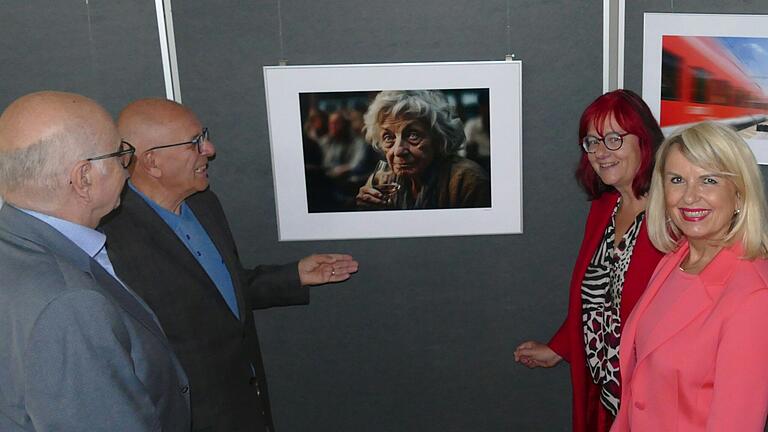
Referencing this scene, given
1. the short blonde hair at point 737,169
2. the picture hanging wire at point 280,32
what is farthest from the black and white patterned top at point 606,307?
the picture hanging wire at point 280,32

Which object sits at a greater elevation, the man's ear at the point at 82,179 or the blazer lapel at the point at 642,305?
the man's ear at the point at 82,179

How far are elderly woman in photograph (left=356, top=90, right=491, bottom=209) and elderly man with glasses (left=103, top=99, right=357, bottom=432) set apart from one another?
0.72 m

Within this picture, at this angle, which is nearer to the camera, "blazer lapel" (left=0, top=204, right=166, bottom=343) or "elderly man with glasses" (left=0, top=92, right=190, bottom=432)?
"elderly man with glasses" (left=0, top=92, right=190, bottom=432)

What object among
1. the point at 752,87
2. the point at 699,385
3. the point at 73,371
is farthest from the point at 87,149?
the point at 752,87

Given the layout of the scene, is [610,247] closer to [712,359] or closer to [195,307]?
[712,359]

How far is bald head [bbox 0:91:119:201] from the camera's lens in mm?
1658

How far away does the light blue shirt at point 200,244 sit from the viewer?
8.16ft

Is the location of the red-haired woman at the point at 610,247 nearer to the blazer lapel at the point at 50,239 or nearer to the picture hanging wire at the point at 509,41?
the picture hanging wire at the point at 509,41

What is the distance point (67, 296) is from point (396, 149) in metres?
1.69

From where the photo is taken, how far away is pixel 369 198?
3039 mm

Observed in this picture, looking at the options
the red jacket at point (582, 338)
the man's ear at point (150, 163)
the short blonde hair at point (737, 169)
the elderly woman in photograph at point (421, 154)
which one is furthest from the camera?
the elderly woman in photograph at point (421, 154)

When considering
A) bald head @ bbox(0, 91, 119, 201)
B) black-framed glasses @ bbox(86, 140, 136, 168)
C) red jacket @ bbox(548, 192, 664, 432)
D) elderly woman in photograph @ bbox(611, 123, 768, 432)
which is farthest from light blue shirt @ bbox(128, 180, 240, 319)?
elderly woman in photograph @ bbox(611, 123, 768, 432)

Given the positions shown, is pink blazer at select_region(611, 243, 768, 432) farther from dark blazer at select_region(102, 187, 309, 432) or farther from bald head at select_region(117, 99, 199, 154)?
bald head at select_region(117, 99, 199, 154)

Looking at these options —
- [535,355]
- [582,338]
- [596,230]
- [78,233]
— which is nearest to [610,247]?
[596,230]
